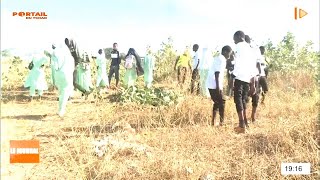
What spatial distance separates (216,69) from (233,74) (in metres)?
0.14

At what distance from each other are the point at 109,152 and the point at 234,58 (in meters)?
1.21

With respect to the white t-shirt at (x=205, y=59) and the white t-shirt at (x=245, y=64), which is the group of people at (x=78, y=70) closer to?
the white t-shirt at (x=205, y=59)

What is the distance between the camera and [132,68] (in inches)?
146

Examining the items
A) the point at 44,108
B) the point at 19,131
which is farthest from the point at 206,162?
the point at 44,108

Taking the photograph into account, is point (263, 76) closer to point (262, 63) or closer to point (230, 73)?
point (262, 63)

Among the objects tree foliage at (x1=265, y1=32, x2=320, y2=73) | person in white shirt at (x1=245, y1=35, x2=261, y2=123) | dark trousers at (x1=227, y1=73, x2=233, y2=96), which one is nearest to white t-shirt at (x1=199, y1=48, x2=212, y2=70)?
dark trousers at (x1=227, y1=73, x2=233, y2=96)

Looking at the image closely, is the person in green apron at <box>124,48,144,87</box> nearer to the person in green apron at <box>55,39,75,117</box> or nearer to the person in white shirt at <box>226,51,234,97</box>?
the person in green apron at <box>55,39,75,117</box>

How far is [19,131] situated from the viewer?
116 inches

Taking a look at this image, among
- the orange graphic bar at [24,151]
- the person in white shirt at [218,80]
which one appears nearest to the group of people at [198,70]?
the person in white shirt at [218,80]

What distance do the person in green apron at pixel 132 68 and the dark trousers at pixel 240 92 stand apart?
74 cm

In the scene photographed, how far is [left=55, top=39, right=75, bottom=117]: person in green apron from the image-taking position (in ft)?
11.6

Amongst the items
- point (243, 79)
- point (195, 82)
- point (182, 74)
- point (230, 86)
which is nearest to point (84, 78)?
point (182, 74)

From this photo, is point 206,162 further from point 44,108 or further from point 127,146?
point 44,108
